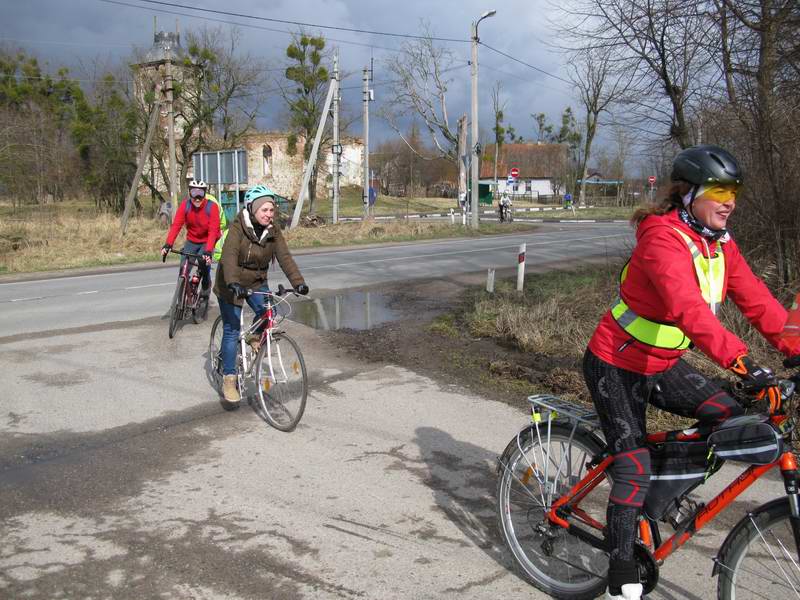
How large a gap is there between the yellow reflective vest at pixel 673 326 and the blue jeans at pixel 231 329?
3.95 m

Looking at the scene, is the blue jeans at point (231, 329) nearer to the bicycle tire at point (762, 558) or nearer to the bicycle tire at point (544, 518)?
the bicycle tire at point (544, 518)

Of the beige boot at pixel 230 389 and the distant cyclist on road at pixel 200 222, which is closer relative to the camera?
the beige boot at pixel 230 389

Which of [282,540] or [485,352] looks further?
[485,352]

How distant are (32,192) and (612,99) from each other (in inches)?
945

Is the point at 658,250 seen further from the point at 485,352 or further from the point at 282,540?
the point at 485,352

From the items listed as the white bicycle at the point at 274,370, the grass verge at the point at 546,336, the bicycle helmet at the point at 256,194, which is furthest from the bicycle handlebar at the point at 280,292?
the grass verge at the point at 546,336

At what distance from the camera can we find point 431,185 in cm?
8812

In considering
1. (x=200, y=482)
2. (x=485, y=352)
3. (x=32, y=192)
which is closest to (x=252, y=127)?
(x=32, y=192)

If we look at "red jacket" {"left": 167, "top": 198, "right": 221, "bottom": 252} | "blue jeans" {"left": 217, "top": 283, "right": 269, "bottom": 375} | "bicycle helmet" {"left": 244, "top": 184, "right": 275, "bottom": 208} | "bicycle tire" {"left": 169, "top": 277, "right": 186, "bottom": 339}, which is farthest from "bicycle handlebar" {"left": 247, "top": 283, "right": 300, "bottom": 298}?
"red jacket" {"left": 167, "top": 198, "right": 221, "bottom": 252}

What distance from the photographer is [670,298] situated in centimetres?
281

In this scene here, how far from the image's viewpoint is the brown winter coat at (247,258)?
6.20m

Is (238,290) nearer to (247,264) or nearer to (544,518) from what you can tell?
(247,264)

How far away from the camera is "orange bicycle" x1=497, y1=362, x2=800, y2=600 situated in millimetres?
2699

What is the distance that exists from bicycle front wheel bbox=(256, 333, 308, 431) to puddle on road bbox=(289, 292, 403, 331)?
3938mm
